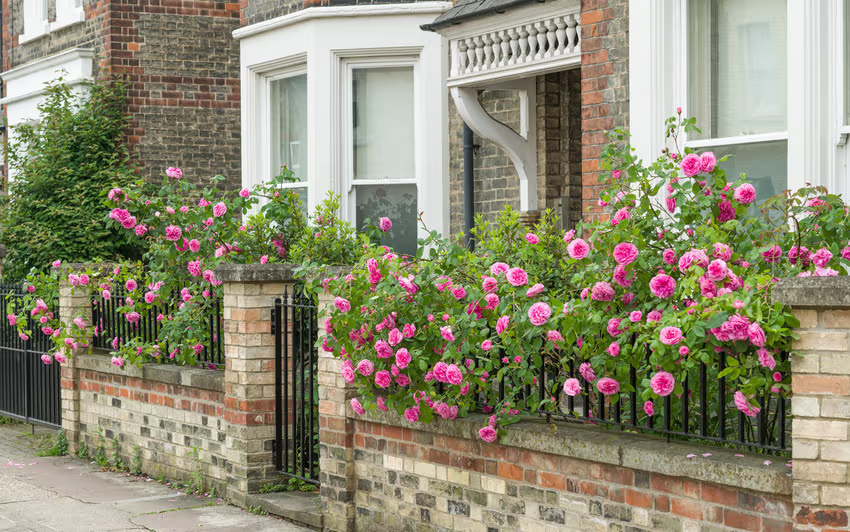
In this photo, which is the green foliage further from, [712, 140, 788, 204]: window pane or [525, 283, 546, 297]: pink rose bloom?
[525, 283, 546, 297]: pink rose bloom

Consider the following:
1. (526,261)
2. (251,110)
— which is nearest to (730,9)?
(526,261)

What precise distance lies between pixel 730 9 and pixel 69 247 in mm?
9894

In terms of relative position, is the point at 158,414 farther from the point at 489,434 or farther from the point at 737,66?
the point at 737,66

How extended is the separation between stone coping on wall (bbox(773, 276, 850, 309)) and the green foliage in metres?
11.6

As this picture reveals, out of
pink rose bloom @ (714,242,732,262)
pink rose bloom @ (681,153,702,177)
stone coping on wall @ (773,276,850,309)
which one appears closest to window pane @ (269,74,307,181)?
pink rose bloom @ (681,153,702,177)

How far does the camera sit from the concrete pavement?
7.98 metres

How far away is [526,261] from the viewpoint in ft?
21.9

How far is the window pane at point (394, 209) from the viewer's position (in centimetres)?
1259

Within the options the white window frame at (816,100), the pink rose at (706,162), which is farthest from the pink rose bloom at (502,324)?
the white window frame at (816,100)

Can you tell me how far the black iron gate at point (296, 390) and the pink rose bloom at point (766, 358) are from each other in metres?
3.79

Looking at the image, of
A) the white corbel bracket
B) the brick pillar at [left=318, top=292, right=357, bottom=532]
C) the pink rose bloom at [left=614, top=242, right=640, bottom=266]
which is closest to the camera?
the pink rose bloom at [left=614, top=242, right=640, bottom=266]

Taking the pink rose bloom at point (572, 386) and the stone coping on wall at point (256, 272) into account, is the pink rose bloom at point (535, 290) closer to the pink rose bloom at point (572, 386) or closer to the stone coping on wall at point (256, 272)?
the pink rose bloom at point (572, 386)

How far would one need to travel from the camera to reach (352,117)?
1284 centimetres

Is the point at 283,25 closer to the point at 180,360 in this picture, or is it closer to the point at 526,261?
the point at 180,360
